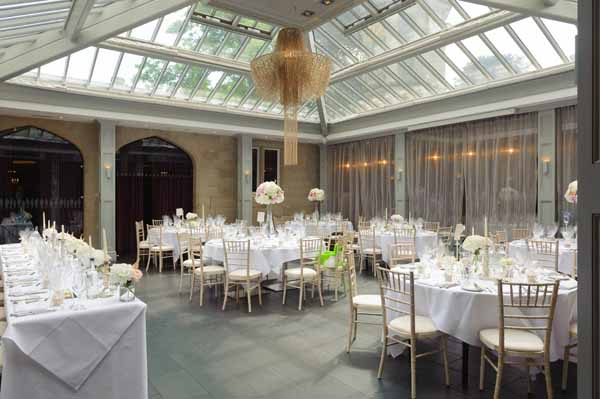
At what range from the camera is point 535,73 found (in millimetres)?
9125

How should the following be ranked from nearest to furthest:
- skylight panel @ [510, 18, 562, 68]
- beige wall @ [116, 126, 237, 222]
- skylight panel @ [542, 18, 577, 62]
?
1. skylight panel @ [542, 18, 577, 62]
2. skylight panel @ [510, 18, 562, 68]
3. beige wall @ [116, 126, 237, 222]

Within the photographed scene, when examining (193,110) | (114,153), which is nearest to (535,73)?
(193,110)

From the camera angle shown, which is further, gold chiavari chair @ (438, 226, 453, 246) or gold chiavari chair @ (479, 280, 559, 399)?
gold chiavari chair @ (438, 226, 453, 246)

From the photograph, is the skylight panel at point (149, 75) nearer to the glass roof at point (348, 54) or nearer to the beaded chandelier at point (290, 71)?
the glass roof at point (348, 54)

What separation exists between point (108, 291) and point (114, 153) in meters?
8.98

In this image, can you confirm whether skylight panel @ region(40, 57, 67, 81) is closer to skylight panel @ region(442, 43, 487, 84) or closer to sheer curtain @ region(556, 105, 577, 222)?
skylight panel @ region(442, 43, 487, 84)

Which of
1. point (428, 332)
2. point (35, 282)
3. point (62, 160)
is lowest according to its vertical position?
point (428, 332)

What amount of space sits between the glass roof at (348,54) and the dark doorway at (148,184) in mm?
2100

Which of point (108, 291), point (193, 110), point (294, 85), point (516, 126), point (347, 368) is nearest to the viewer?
point (108, 291)

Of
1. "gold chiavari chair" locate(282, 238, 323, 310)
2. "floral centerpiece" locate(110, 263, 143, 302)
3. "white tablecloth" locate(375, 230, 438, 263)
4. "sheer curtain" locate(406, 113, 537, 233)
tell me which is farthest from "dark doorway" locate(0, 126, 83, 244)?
"sheer curtain" locate(406, 113, 537, 233)

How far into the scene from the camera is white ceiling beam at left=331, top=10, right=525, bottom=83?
306 inches

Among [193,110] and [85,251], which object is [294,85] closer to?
[85,251]

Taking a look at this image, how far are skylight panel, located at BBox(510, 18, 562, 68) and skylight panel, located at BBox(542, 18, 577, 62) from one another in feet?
0.58

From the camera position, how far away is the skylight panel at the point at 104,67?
970 centimetres
